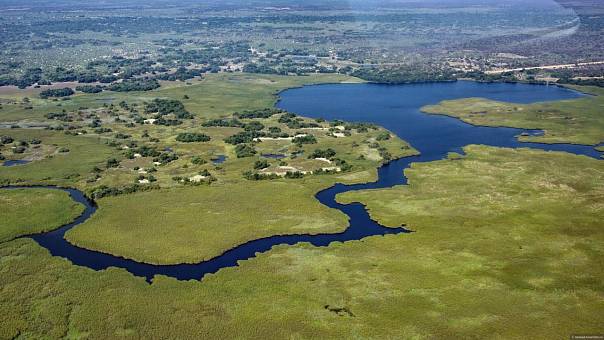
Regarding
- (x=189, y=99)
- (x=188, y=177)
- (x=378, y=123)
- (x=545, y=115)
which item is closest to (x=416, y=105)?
(x=378, y=123)

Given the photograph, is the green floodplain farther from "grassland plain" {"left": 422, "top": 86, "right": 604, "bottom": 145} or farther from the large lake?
the large lake

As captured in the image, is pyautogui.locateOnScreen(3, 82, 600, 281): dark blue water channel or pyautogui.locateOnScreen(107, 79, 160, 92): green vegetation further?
pyautogui.locateOnScreen(107, 79, 160, 92): green vegetation

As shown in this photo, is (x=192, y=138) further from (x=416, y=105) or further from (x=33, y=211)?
(x=416, y=105)

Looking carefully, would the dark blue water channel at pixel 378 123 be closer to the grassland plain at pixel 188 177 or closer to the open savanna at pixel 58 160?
the grassland plain at pixel 188 177

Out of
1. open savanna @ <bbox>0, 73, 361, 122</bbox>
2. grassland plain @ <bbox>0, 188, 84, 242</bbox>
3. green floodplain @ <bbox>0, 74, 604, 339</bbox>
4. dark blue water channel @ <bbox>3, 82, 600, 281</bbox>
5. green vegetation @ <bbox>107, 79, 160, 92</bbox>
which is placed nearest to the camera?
green floodplain @ <bbox>0, 74, 604, 339</bbox>

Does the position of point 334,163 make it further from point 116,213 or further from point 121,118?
point 121,118

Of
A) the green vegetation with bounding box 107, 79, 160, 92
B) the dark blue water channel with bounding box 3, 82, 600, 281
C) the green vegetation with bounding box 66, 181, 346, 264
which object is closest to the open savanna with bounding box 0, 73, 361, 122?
the green vegetation with bounding box 107, 79, 160, 92
